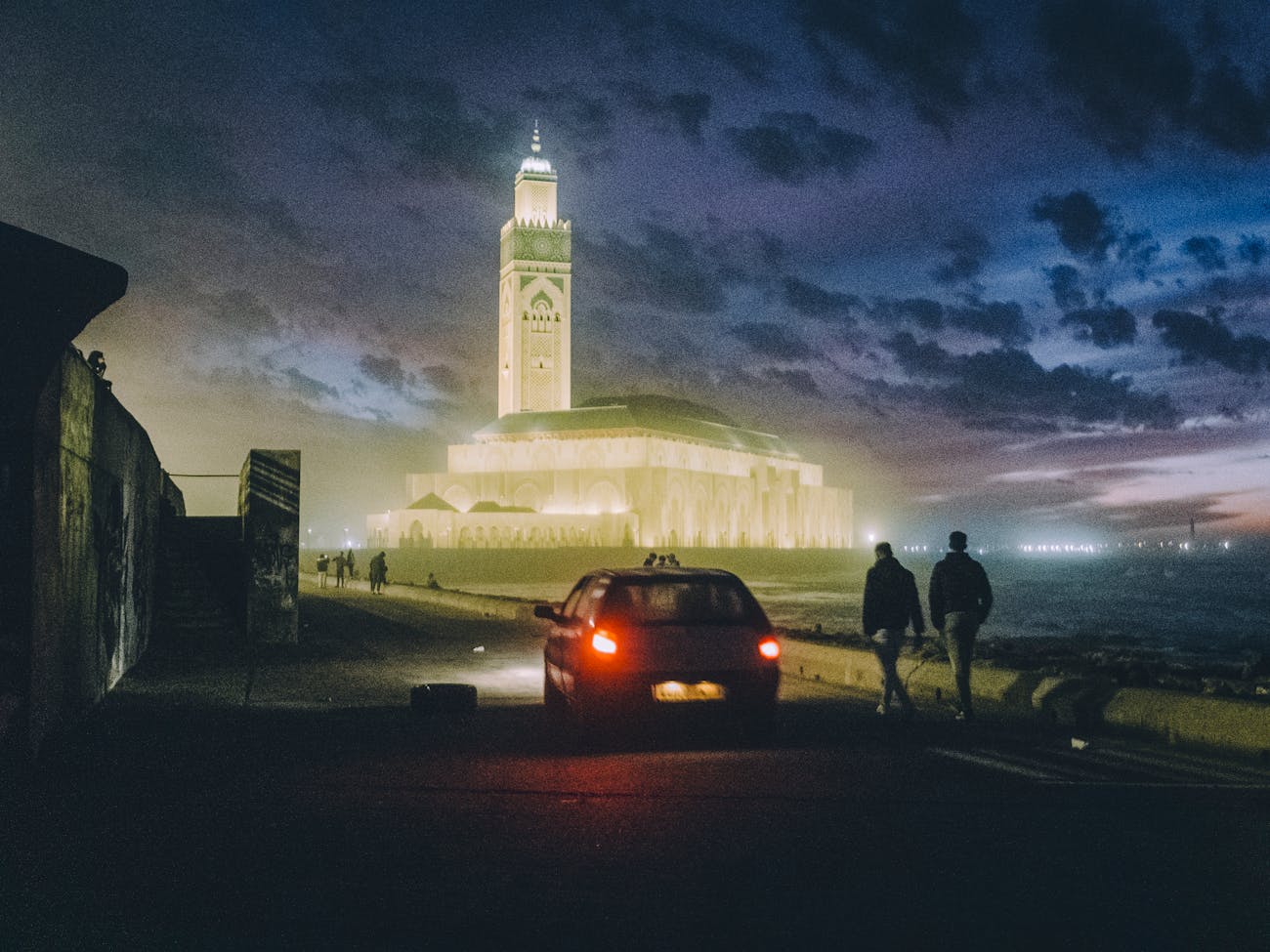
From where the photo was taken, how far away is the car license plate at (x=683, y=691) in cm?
982

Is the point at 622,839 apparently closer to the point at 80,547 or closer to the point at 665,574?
the point at 665,574

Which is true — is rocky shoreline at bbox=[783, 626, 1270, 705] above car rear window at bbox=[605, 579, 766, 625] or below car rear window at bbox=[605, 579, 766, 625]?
below

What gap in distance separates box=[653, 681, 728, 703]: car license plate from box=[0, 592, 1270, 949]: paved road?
0.27m

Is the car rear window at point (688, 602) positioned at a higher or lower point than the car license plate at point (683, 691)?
higher

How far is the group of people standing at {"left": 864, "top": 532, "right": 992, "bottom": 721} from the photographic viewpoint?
11805 millimetres

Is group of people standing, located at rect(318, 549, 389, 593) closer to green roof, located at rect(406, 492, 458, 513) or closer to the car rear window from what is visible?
the car rear window

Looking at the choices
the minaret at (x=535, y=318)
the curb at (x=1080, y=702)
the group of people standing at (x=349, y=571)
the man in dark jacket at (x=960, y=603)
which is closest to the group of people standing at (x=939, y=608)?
the man in dark jacket at (x=960, y=603)

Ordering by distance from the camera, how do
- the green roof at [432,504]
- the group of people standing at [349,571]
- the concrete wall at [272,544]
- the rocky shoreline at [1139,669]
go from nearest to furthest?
1. the rocky shoreline at [1139,669]
2. the concrete wall at [272,544]
3. the group of people standing at [349,571]
4. the green roof at [432,504]

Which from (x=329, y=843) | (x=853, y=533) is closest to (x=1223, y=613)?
(x=329, y=843)

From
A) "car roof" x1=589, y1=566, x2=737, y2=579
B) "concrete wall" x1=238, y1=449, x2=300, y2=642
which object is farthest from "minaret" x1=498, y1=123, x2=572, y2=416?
"car roof" x1=589, y1=566, x2=737, y2=579

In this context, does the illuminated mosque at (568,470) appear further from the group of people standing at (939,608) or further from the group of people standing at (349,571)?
the group of people standing at (939,608)

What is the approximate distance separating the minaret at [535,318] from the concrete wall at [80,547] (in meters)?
124

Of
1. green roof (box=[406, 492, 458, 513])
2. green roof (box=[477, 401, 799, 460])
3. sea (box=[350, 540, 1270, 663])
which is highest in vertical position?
green roof (box=[477, 401, 799, 460])

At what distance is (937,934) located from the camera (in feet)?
15.7
